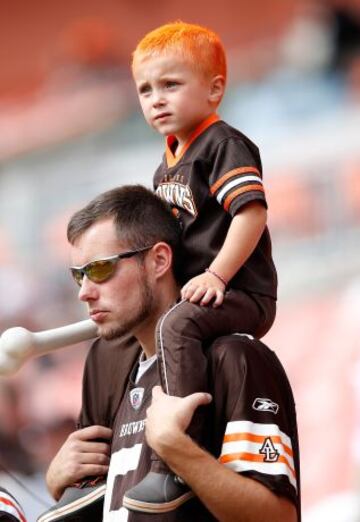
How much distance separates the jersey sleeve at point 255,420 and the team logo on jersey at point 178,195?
25 centimetres

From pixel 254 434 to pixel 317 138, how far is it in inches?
201

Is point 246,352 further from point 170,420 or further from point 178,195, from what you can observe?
point 178,195

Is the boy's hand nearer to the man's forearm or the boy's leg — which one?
the boy's leg

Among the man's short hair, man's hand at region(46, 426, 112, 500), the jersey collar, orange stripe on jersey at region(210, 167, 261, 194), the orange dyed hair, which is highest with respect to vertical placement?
the orange dyed hair

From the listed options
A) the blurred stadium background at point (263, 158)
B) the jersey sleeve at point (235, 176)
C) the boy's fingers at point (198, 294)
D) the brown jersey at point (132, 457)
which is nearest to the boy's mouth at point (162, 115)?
the jersey sleeve at point (235, 176)

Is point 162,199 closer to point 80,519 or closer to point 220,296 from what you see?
point 220,296

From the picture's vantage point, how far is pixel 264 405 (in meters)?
2.53

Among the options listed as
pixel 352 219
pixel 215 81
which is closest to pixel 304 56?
pixel 352 219

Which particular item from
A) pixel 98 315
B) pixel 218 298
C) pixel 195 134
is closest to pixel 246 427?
pixel 218 298

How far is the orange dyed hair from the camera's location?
105 inches

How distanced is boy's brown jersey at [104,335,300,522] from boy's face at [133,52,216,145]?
1.32 feet

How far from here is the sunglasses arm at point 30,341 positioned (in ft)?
8.71

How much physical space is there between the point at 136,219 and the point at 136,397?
0.33m

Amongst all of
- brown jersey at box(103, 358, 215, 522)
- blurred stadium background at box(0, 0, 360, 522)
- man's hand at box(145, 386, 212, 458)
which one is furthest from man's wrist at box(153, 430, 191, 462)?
blurred stadium background at box(0, 0, 360, 522)
